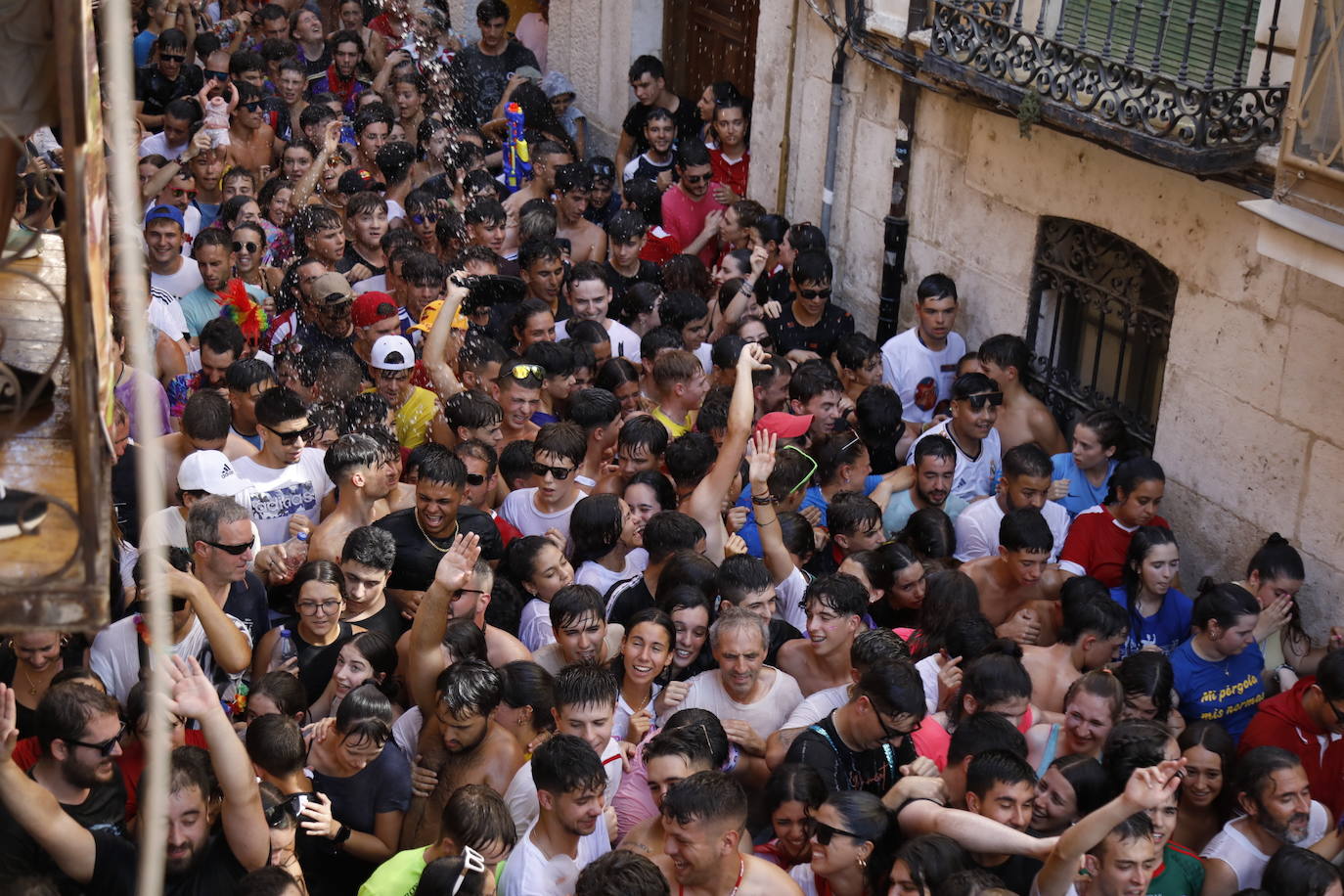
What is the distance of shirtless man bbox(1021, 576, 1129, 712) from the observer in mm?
6176

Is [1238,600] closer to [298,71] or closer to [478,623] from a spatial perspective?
[478,623]

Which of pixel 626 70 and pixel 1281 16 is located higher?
pixel 1281 16

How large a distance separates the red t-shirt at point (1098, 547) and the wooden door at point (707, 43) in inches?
247

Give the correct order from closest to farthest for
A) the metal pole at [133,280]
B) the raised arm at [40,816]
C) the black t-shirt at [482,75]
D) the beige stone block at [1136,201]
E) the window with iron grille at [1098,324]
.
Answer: the metal pole at [133,280] → the raised arm at [40,816] → the beige stone block at [1136,201] → the window with iron grille at [1098,324] → the black t-shirt at [482,75]

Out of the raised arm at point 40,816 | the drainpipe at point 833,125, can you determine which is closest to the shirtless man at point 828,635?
the raised arm at point 40,816

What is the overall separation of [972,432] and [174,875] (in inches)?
165

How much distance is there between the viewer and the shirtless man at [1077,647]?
6176mm

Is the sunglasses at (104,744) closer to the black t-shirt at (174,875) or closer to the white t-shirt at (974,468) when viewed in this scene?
the black t-shirt at (174,875)

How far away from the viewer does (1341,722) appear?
5727 mm

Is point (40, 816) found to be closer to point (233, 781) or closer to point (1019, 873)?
point (233, 781)

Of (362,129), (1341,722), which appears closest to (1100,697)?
(1341,722)

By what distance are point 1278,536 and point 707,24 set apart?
24.7 ft

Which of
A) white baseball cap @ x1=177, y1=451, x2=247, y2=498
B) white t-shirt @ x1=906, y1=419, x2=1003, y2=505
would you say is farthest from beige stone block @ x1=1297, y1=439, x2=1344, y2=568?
white baseball cap @ x1=177, y1=451, x2=247, y2=498

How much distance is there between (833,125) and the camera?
1014 cm
